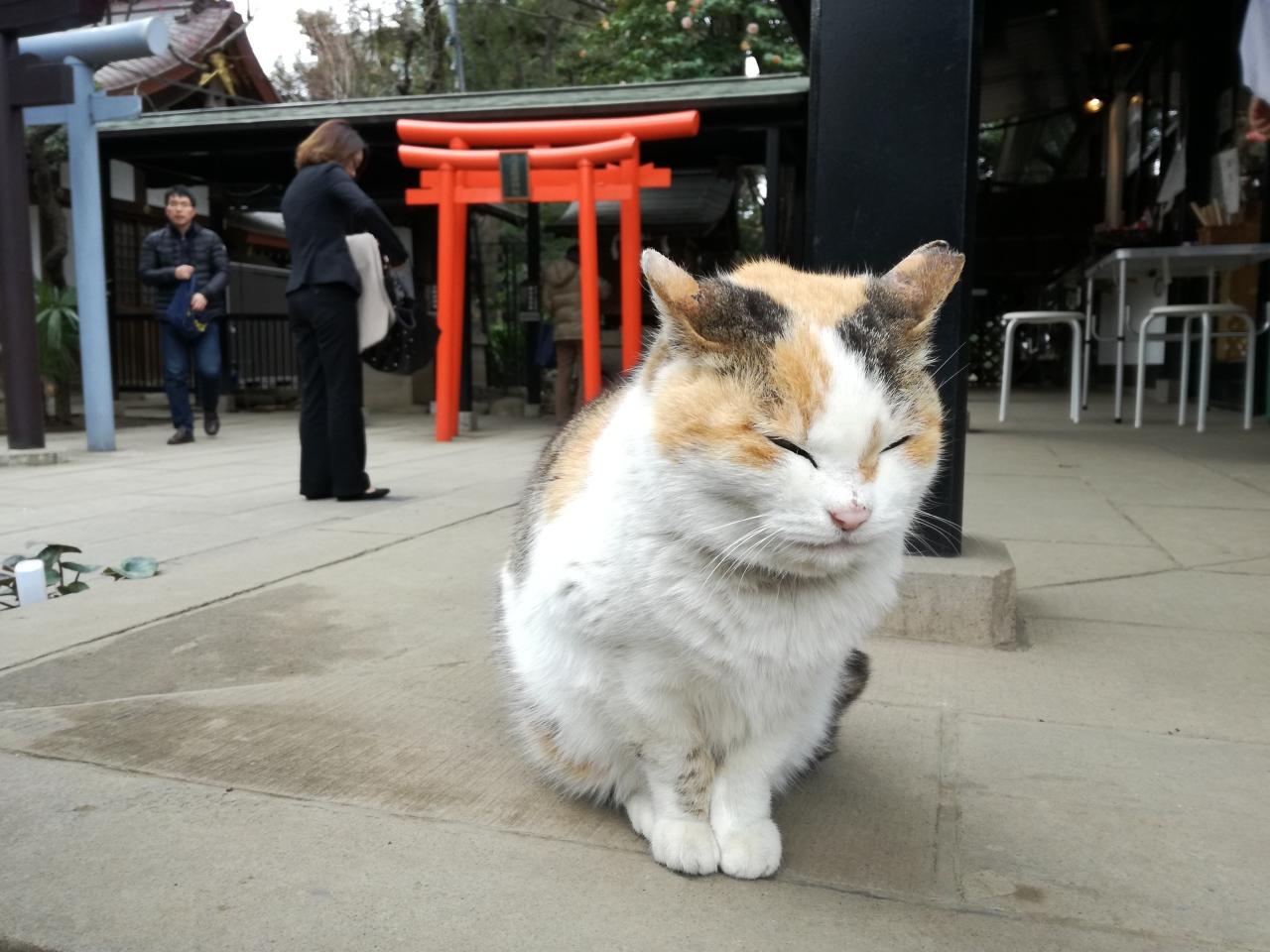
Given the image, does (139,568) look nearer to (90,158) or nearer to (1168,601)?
(1168,601)

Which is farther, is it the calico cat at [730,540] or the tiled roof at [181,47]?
the tiled roof at [181,47]

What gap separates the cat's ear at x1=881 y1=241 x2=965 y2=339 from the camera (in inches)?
61.5

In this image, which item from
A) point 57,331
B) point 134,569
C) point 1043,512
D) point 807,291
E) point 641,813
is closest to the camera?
point 807,291

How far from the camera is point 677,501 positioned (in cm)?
144

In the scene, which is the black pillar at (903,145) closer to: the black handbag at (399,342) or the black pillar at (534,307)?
the black handbag at (399,342)

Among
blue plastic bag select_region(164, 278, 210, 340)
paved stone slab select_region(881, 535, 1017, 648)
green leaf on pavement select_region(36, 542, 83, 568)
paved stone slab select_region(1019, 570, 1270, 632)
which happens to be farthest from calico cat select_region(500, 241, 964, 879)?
blue plastic bag select_region(164, 278, 210, 340)

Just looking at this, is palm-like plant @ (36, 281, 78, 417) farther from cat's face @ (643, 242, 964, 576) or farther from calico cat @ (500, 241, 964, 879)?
cat's face @ (643, 242, 964, 576)

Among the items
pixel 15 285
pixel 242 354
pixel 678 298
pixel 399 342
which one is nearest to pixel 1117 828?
pixel 678 298

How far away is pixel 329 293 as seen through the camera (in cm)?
493

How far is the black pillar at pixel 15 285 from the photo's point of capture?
6965mm

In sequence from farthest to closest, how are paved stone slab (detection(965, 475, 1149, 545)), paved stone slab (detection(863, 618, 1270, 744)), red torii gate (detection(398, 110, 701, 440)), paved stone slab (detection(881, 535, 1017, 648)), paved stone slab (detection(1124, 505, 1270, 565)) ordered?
red torii gate (detection(398, 110, 701, 440)) → paved stone slab (detection(965, 475, 1149, 545)) → paved stone slab (detection(1124, 505, 1270, 565)) → paved stone slab (detection(881, 535, 1017, 648)) → paved stone slab (detection(863, 618, 1270, 744))

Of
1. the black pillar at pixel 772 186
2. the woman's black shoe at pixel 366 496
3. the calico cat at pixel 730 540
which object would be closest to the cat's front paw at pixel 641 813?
the calico cat at pixel 730 540

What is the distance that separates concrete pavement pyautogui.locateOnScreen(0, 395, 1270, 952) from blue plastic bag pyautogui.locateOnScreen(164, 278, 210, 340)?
512 cm

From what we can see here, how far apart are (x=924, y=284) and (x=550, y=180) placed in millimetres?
7005
